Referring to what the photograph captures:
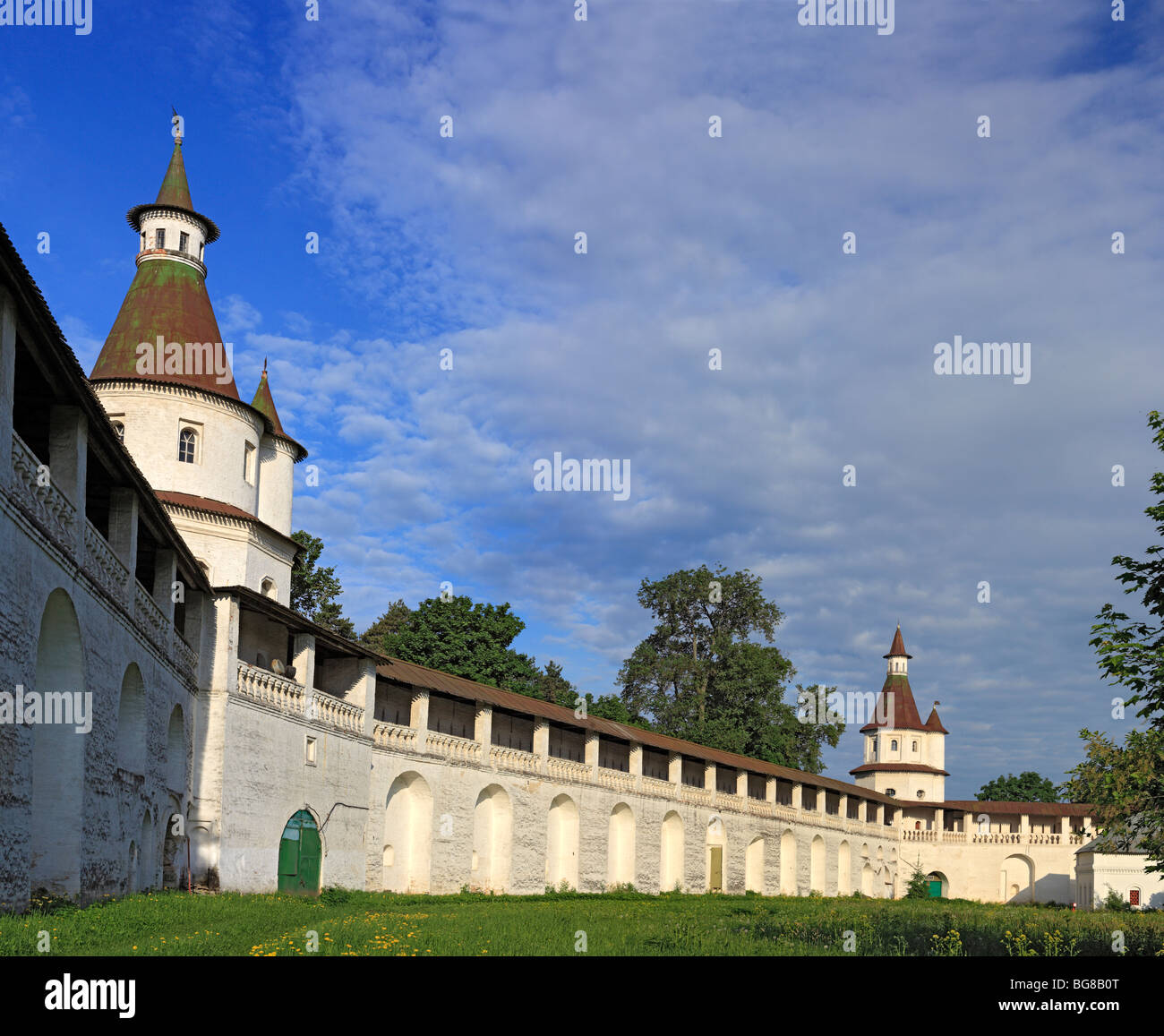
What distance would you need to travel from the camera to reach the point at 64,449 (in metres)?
15.3

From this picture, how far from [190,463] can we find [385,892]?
12271mm

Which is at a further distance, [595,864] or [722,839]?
[722,839]

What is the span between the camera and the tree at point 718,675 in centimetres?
6108

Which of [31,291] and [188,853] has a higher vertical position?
[31,291]

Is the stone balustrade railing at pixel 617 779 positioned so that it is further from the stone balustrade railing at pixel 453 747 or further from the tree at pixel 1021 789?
the tree at pixel 1021 789

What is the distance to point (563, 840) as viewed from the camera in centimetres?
4031

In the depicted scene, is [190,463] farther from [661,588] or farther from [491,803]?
[661,588]

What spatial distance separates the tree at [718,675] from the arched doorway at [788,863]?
608 centimetres

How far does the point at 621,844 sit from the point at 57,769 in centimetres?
3060

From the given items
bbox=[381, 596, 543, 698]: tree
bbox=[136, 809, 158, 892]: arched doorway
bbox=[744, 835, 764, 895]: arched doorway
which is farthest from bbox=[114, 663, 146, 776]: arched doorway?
bbox=[744, 835, 764, 895]: arched doorway

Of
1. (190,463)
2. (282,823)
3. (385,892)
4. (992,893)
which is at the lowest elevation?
(992,893)

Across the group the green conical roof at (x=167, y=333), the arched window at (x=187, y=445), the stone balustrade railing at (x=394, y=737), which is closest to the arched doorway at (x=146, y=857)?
the stone balustrade railing at (x=394, y=737)
